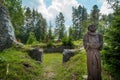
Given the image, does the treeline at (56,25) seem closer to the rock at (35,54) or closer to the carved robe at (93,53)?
the rock at (35,54)

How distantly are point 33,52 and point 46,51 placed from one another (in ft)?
48.5

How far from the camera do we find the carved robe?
9844 millimetres

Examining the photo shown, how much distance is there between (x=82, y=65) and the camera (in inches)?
549

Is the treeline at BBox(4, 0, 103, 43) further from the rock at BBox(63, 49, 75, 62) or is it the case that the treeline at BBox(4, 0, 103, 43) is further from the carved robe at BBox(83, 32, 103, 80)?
the carved robe at BBox(83, 32, 103, 80)

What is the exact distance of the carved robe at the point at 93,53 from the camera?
984 cm

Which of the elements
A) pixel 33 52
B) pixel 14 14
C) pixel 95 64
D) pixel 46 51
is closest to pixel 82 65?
pixel 95 64

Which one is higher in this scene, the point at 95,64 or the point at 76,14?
A: the point at 76,14

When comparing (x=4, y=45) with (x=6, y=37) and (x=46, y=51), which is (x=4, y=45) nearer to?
(x=6, y=37)

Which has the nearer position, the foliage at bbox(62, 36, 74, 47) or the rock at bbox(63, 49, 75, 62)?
the rock at bbox(63, 49, 75, 62)

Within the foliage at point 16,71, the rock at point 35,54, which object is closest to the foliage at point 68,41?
the rock at point 35,54

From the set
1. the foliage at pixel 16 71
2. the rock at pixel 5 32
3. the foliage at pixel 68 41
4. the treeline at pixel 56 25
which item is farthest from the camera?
the treeline at pixel 56 25

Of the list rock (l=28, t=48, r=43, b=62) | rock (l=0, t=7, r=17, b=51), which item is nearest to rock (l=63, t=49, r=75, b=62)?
rock (l=28, t=48, r=43, b=62)

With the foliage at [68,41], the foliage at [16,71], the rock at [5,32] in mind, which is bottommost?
the foliage at [16,71]

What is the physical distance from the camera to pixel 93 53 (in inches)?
387
